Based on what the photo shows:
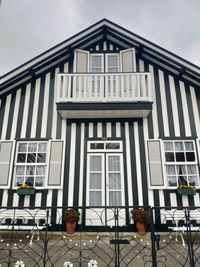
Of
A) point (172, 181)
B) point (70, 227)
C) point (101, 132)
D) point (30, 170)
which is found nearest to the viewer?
point (70, 227)

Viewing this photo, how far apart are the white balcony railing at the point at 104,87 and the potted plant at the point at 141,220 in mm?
3451

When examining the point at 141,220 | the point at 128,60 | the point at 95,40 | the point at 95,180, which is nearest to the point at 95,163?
the point at 95,180

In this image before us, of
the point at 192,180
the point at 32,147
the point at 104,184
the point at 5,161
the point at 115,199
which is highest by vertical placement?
the point at 32,147

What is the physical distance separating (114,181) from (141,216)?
139 cm

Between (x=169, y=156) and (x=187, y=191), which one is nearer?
(x=187, y=191)

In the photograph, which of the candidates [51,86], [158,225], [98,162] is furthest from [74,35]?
[158,225]

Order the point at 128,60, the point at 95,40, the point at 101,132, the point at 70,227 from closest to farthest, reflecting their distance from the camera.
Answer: the point at 70,227 → the point at 101,132 → the point at 128,60 → the point at 95,40

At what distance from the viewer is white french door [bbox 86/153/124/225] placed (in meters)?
6.83

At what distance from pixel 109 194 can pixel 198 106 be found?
14.4ft

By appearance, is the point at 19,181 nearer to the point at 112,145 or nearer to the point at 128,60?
the point at 112,145

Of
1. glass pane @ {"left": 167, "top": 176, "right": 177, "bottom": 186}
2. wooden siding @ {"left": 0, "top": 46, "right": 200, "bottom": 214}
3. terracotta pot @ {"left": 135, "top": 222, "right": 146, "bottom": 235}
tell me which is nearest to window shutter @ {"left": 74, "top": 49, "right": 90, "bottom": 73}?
wooden siding @ {"left": 0, "top": 46, "right": 200, "bottom": 214}

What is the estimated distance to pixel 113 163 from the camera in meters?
7.36

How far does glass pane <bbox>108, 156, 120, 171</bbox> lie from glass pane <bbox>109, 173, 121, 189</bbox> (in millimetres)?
194

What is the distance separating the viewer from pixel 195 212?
643 centimetres
